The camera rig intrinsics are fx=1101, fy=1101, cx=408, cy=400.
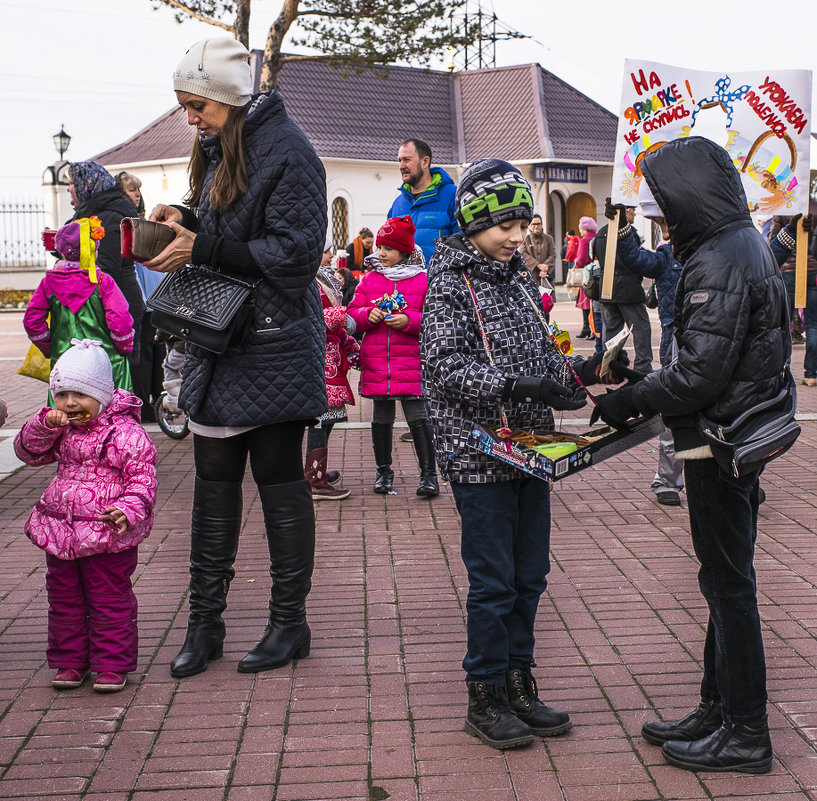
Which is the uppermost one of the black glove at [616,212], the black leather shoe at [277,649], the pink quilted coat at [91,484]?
the black glove at [616,212]

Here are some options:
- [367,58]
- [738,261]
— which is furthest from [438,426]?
[367,58]

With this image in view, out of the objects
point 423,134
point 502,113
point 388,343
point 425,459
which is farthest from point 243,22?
point 502,113

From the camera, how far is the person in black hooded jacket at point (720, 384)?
10.0 ft

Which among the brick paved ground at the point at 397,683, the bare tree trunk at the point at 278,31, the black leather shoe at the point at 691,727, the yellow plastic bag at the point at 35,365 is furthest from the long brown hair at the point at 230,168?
the bare tree trunk at the point at 278,31

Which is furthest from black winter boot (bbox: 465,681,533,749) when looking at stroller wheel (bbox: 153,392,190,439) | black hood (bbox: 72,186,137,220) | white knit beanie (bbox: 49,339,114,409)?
stroller wheel (bbox: 153,392,190,439)

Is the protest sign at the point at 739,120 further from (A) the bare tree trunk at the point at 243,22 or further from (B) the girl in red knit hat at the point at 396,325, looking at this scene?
(A) the bare tree trunk at the point at 243,22

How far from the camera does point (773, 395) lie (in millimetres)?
3160

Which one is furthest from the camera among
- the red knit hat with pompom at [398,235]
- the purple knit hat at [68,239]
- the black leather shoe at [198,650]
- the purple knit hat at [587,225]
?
the purple knit hat at [587,225]

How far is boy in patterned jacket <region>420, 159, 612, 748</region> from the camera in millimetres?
3445

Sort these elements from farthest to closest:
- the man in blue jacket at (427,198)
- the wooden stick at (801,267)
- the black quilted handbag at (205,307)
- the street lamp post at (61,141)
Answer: the street lamp post at (61,141)
the wooden stick at (801,267)
the man in blue jacket at (427,198)
the black quilted handbag at (205,307)

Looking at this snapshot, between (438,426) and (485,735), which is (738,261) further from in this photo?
(485,735)

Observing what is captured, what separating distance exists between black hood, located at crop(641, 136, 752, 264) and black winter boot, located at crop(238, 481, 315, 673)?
5.68ft

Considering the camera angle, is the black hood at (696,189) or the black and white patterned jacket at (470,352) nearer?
the black hood at (696,189)

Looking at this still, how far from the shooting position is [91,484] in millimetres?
3998
